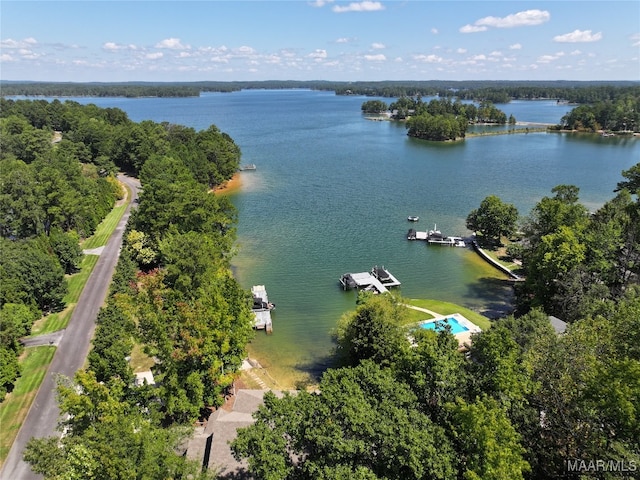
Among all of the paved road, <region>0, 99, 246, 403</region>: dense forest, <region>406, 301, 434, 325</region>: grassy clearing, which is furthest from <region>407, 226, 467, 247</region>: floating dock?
the paved road

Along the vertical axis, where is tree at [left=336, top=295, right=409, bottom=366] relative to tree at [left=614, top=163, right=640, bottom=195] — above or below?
below

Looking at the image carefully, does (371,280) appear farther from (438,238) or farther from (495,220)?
(495,220)

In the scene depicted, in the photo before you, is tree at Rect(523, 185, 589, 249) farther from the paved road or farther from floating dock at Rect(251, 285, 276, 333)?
the paved road

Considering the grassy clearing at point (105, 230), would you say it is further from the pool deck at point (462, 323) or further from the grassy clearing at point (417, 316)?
the pool deck at point (462, 323)

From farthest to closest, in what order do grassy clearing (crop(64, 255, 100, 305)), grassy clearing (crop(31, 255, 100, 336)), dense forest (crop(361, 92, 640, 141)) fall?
dense forest (crop(361, 92, 640, 141))
grassy clearing (crop(64, 255, 100, 305))
grassy clearing (crop(31, 255, 100, 336))

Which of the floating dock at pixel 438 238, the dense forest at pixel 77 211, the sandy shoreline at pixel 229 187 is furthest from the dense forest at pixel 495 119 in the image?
the floating dock at pixel 438 238

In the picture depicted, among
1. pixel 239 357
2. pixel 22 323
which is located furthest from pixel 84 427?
pixel 22 323

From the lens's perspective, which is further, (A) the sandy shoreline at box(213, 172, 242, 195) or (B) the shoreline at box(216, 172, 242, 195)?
(A) the sandy shoreline at box(213, 172, 242, 195)
